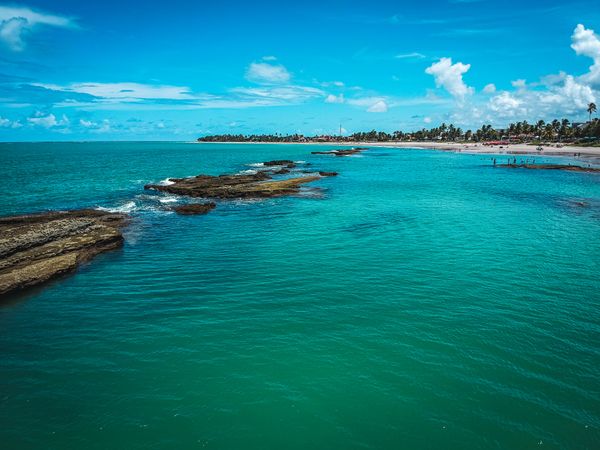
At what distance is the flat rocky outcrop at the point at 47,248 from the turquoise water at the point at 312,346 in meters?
1.15

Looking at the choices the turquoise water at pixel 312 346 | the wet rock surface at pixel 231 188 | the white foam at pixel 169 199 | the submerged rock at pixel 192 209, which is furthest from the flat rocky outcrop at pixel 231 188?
the turquoise water at pixel 312 346

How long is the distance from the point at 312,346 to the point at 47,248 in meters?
20.3

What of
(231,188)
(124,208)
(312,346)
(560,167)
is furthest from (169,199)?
(560,167)

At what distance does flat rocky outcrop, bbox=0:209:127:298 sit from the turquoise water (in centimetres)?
115

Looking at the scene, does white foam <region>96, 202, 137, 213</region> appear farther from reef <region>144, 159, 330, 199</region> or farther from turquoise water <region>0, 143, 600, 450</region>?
turquoise water <region>0, 143, 600, 450</region>

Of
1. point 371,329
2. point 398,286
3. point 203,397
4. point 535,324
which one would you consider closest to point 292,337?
point 371,329

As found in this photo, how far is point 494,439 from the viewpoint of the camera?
10.5m

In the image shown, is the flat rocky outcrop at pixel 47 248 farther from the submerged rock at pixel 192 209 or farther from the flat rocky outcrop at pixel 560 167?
the flat rocky outcrop at pixel 560 167

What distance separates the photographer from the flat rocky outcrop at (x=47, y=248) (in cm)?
2148

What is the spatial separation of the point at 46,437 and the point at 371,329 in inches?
444

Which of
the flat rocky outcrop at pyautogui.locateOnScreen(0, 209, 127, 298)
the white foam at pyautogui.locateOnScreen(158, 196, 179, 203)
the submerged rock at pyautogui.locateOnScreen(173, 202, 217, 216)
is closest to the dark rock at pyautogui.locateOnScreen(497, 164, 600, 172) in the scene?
the submerged rock at pyautogui.locateOnScreen(173, 202, 217, 216)

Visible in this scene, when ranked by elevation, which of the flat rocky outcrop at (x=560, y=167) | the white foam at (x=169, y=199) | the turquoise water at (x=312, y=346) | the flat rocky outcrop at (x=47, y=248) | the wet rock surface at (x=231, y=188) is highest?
the flat rocky outcrop at (x=560, y=167)

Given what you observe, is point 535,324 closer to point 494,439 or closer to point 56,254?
point 494,439

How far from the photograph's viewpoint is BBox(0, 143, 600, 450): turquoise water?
1102 centimetres
